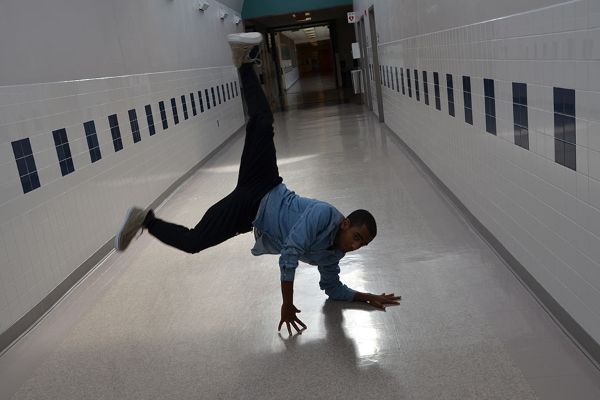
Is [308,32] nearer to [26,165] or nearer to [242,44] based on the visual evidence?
[26,165]

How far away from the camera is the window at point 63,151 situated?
455 cm

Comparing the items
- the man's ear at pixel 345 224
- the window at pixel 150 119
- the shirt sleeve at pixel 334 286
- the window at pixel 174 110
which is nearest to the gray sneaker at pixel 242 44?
the man's ear at pixel 345 224

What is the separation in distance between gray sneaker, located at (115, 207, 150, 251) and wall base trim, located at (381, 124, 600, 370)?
219 centimetres

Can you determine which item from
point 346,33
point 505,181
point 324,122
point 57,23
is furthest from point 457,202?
point 346,33

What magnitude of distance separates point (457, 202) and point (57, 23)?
3577mm

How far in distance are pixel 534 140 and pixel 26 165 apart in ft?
10.3

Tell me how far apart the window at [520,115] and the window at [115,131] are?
369cm

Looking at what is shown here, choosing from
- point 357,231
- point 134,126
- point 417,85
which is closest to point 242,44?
point 357,231

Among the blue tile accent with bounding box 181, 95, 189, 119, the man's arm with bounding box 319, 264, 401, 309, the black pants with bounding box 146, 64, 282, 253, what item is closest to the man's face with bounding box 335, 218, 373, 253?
the man's arm with bounding box 319, 264, 401, 309

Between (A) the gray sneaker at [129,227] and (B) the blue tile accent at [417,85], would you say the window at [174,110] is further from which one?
(A) the gray sneaker at [129,227]

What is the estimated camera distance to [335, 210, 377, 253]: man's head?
2.93 metres

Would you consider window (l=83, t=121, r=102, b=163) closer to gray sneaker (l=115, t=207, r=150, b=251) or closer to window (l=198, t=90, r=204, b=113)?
gray sneaker (l=115, t=207, r=150, b=251)

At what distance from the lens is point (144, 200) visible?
6426 mm

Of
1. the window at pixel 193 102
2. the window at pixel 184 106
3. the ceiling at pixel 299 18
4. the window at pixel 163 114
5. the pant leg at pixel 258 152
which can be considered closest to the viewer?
the pant leg at pixel 258 152
